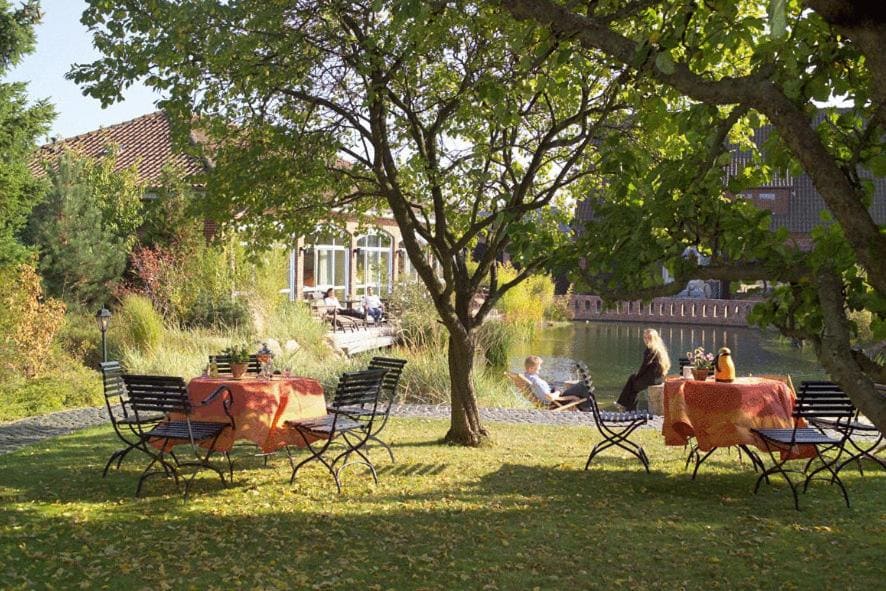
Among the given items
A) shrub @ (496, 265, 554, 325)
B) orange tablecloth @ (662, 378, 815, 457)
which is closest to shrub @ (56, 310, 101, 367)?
orange tablecloth @ (662, 378, 815, 457)

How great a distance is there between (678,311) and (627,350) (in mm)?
15086

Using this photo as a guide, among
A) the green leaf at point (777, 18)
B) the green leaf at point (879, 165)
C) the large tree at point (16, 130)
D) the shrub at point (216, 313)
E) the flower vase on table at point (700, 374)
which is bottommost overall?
the flower vase on table at point (700, 374)

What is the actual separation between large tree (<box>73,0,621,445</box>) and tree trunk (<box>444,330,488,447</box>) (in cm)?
1

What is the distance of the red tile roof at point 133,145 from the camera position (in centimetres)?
2773

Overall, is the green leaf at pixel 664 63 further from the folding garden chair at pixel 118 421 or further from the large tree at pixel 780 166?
the folding garden chair at pixel 118 421

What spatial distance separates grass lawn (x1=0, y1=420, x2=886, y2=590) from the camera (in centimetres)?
548

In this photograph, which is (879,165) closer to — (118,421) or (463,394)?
(463,394)

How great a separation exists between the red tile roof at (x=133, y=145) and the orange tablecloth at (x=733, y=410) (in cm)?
2003

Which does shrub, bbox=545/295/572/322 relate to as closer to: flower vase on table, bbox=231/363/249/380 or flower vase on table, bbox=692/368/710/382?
flower vase on table, bbox=692/368/710/382

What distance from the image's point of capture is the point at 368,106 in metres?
9.48

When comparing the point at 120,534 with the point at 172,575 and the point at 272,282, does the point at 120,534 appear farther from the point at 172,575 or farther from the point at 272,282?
the point at 272,282

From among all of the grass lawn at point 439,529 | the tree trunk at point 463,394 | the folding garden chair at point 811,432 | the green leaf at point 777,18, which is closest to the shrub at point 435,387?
the tree trunk at point 463,394

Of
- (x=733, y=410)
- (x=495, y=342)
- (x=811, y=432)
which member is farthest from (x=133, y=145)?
(x=811, y=432)

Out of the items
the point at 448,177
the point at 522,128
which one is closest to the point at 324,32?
the point at 448,177
